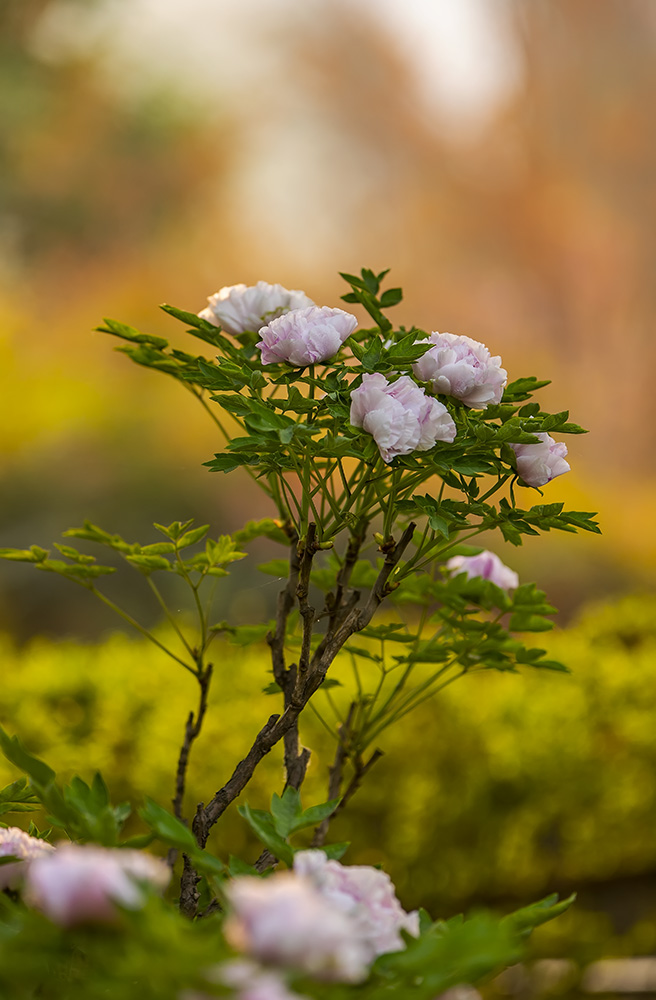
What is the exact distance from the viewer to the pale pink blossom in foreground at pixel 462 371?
58cm

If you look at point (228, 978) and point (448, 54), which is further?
point (448, 54)

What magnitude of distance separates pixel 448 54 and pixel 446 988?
10.8 ft

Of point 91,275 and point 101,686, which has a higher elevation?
point 91,275

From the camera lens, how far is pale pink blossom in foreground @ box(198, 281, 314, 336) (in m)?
0.73

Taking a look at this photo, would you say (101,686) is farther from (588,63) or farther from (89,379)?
(588,63)

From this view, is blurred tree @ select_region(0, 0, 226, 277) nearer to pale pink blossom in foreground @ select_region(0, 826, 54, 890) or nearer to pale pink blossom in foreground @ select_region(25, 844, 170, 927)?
pale pink blossom in foreground @ select_region(0, 826, 54, 890)

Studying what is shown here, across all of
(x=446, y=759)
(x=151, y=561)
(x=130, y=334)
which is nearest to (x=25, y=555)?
(x=151, y=561)

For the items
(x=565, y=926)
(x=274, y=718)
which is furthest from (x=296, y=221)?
(x=274, y=718)

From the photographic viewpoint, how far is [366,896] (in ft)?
1.34

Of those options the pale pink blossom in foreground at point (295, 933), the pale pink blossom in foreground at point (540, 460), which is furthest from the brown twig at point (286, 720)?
the pale pink blossom in foreground at point (295, 933)

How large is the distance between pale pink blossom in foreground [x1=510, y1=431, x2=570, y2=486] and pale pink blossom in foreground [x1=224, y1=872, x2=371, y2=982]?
0.36 metres

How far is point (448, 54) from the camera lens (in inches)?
123

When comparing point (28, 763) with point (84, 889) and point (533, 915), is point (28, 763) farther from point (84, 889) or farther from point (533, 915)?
point (533, 915)

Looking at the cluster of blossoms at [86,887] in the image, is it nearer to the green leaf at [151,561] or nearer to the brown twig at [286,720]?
the brown twig at [286,720]
